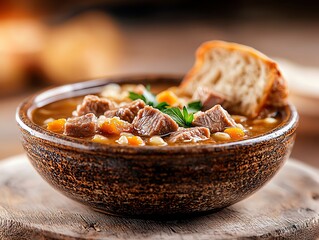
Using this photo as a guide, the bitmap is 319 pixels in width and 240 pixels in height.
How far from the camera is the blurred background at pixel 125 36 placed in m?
8.20

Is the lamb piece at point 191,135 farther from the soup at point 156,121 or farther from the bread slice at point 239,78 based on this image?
the bread slice at point 239,78

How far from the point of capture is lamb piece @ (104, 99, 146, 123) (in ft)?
9.49

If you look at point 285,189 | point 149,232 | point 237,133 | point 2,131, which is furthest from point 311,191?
point 2,131

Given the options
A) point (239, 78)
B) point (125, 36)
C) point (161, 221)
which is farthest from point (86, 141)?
point (125, 36)

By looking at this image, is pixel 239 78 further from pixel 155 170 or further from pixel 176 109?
pixel 155 170

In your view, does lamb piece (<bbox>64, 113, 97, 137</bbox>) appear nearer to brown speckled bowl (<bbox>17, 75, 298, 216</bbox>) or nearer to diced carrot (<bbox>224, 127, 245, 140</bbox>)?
brown speckled bowl (<bbox>17, 75, 298, 216</bbox>)

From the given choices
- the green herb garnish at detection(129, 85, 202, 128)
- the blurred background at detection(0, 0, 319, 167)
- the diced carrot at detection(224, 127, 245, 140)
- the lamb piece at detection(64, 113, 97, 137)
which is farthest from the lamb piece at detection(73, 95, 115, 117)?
the blurred background at detection(0, 0, 319, 167)

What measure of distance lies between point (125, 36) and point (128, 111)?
725 cm

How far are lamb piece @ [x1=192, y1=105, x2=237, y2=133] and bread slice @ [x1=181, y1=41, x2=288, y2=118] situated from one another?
42 centimetres

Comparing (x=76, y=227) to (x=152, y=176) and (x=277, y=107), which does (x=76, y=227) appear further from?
(x=277, y=107)

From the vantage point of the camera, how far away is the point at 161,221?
108 inches

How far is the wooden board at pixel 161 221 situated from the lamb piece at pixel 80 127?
42 cm

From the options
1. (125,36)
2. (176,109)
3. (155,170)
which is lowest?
(125,36)

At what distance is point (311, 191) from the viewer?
3168 mm
